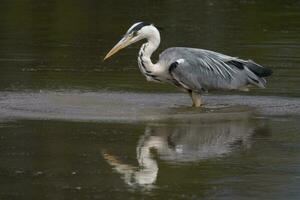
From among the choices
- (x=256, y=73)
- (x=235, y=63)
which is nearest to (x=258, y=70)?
(x=256, y=73)

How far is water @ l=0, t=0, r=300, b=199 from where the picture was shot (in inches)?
375

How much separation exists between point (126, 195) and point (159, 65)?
5.66m

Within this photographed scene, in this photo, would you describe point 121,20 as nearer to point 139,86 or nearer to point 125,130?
point 139,86

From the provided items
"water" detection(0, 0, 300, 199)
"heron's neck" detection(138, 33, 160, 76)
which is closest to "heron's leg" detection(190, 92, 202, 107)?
"water" detection(0, 0, 300, 199)

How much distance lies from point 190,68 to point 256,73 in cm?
107

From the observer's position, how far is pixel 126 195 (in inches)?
356

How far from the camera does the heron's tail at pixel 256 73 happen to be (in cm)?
1494

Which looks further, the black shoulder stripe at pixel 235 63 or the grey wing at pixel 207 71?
the black shoulder stripe at pixel 235 63

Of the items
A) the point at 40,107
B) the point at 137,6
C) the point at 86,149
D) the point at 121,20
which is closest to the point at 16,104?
the point at 40,107

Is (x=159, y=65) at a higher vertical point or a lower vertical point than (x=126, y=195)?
lower

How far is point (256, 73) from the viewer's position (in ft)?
49.4

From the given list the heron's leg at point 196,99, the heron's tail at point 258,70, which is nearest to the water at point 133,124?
the heron's leg at point 196,99

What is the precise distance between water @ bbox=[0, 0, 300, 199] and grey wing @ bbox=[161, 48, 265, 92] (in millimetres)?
301

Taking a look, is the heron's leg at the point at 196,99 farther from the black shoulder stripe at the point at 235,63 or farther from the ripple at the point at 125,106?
the black shoulder stripe at the point at 235,63
